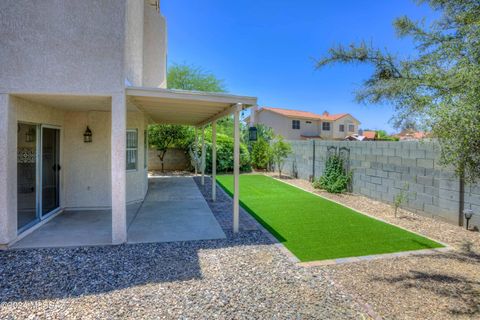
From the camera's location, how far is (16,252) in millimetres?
5656

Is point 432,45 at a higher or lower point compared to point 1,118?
higher

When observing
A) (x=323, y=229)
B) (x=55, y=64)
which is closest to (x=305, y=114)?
(x=323, y=229)

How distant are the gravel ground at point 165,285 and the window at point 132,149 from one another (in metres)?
4.72

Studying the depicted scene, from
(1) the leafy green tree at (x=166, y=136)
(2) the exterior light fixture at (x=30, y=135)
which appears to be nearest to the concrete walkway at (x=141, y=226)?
(2) the exterior light fixture at (x=30, y=135)

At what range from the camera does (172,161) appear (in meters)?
21.7

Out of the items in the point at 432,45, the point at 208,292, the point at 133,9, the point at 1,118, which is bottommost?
Answer: the point at 208,292

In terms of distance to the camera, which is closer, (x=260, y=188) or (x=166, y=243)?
(x=166, y=243)

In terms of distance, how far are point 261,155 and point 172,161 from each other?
22.4 feet

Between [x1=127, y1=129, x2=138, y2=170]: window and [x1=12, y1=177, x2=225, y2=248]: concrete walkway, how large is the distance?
1.47 metres

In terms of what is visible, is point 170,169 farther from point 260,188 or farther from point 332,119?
point 332,119

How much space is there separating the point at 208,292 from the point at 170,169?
1812cm

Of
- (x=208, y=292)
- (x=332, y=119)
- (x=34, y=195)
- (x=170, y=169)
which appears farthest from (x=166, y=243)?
(x=332, y=119)

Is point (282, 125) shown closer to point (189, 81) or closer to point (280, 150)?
point (189, 81)

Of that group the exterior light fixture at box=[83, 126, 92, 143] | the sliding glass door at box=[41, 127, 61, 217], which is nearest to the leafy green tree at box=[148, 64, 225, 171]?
the exterior light fixture at box=[83, 126, 92, 143]
